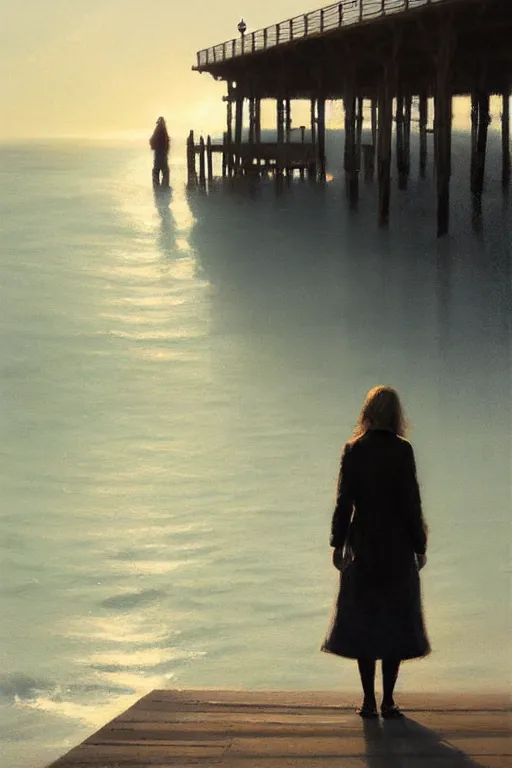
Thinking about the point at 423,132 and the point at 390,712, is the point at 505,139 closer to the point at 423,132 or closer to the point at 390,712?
A: the point at 423,132

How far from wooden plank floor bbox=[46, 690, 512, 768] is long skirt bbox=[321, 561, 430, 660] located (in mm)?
232

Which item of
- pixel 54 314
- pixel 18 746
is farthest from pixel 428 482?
pixel 54 314

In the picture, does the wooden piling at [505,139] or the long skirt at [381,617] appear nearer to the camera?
the long skirt at [381,617]

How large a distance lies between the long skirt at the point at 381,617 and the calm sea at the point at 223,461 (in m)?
1.95

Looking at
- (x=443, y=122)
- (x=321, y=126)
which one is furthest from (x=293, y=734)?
(x=321, y=126)

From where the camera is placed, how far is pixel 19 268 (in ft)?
89.7

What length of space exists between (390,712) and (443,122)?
20.6 m

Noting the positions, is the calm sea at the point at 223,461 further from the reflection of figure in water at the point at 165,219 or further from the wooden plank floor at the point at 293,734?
the reflection of figure in water at the point at 165,219

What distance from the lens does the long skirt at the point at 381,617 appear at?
17.0 feet

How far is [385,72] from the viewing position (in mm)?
28469

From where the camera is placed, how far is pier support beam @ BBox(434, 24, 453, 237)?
24094 mm

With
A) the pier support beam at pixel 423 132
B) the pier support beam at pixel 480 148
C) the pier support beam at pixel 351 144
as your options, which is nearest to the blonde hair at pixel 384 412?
the pier support beam at pixel 480 148

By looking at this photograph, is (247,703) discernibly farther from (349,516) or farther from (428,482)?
(428,482)

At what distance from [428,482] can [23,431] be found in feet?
14.1
